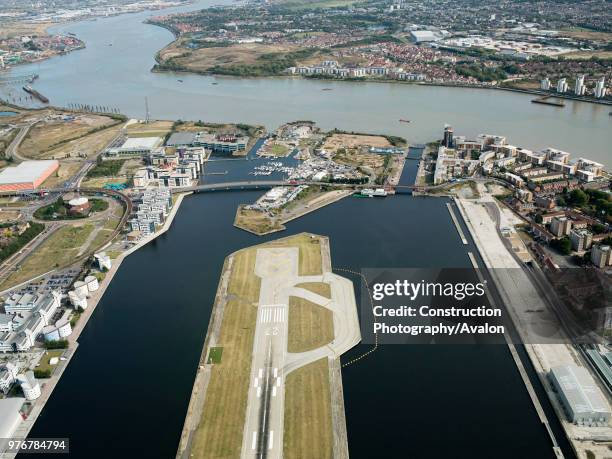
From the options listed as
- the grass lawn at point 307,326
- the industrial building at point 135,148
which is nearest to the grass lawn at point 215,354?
the grass lawn at point 307,326

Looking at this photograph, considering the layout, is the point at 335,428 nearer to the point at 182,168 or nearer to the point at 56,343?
the point at 56,343

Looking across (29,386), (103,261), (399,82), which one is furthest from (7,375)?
(399,82)

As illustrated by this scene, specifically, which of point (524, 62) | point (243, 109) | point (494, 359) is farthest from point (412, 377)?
point (524, 62)

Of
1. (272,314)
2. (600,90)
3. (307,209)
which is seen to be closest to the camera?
(272,314)

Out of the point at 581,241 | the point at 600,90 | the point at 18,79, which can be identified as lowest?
the point at 18,79

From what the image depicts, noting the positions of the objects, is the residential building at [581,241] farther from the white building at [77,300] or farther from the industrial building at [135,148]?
the industrial building at [135,148]
